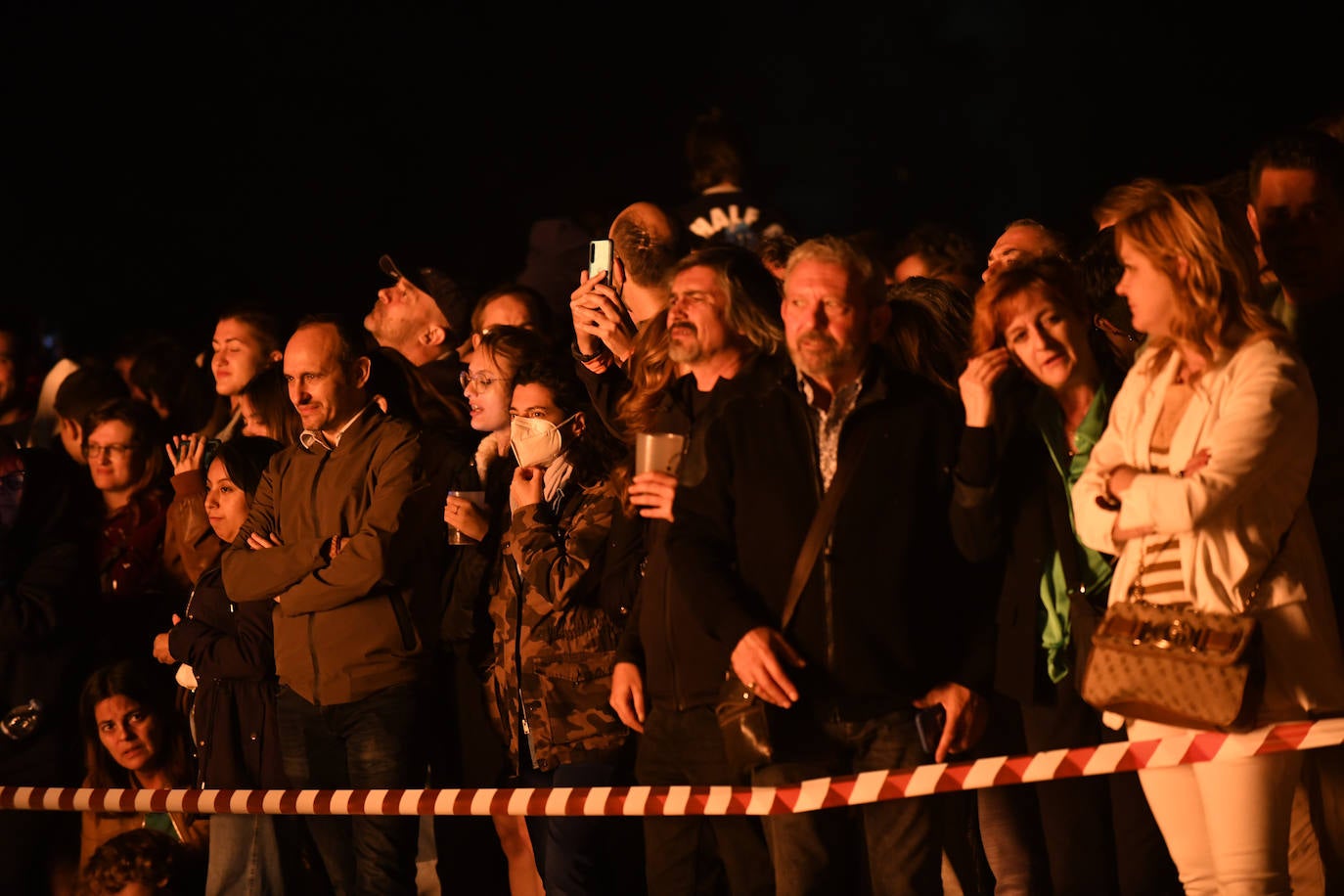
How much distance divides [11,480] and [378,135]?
22.8 feet

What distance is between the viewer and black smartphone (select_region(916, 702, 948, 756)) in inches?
171

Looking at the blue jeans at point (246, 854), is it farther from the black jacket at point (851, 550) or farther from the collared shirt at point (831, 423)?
the collared shirt at point (831, 423)

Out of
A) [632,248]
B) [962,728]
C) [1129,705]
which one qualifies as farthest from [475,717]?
[1129,705]

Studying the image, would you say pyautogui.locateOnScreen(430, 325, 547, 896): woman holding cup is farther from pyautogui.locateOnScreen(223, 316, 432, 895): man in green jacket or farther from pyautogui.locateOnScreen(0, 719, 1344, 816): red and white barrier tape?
pyautogui.locateOnScreen(0, 719, 1344, 816): red and white barrier tape

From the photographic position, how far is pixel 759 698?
4.27 meters

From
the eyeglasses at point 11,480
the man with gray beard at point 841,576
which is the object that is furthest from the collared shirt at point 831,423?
the eyeglasses at point 11,480

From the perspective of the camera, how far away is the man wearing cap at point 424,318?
726 centimetres

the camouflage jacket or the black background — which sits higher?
the black background

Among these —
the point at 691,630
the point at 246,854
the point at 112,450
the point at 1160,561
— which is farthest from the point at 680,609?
the point at 112,450

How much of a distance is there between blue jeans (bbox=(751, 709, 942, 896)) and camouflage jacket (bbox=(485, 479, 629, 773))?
3.82 feet

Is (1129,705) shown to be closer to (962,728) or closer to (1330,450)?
(962,728)

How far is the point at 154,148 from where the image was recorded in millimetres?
13930

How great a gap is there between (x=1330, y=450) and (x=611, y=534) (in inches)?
82.8

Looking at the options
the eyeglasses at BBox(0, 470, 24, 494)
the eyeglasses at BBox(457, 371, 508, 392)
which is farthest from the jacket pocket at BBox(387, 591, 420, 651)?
the eyeglasses at BBox(0, 470, 24, 494)
